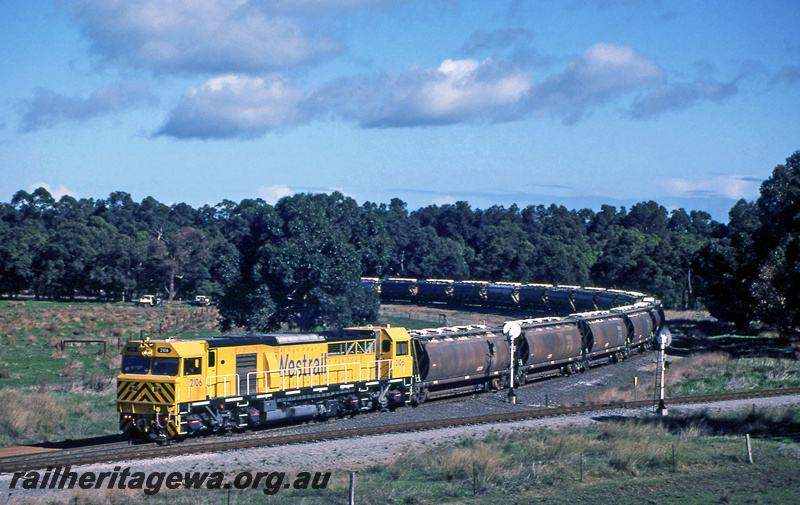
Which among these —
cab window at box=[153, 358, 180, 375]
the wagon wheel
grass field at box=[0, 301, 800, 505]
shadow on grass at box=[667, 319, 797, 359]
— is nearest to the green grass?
grass field at box=[0, 301, 800, 505]

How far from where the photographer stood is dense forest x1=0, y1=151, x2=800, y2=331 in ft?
164

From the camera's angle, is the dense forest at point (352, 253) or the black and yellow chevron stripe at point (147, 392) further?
the dense forest at point (352, 253)

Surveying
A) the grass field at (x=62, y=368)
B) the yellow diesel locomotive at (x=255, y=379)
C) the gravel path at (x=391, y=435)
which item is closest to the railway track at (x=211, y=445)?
the gravel path at (x=391, y=435)

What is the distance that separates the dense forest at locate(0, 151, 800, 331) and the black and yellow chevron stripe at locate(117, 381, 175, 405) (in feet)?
81.9

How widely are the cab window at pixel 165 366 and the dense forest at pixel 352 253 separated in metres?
24.9

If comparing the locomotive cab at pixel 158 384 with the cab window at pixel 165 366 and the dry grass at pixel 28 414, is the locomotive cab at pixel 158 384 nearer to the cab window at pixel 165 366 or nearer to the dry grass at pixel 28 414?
the cab window at pixel 165 366

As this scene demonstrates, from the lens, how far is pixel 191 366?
2388 centimetres

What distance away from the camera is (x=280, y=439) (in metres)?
24.2

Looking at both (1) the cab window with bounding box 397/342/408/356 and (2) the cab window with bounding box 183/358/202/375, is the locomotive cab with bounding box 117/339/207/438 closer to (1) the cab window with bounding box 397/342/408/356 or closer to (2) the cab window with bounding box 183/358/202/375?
(2) the cab window with bounding box 183/358/202/375

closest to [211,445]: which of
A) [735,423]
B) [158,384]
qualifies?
[158,384]

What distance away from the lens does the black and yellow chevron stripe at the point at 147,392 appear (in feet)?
76.4

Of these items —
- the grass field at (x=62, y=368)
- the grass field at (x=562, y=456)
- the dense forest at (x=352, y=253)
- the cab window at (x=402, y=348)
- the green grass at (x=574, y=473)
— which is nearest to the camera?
the green grass at (x=574, y=473)

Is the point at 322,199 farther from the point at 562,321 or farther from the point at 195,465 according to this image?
the point at 195,465

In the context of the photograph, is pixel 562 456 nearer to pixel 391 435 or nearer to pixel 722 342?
pixel 391 435
